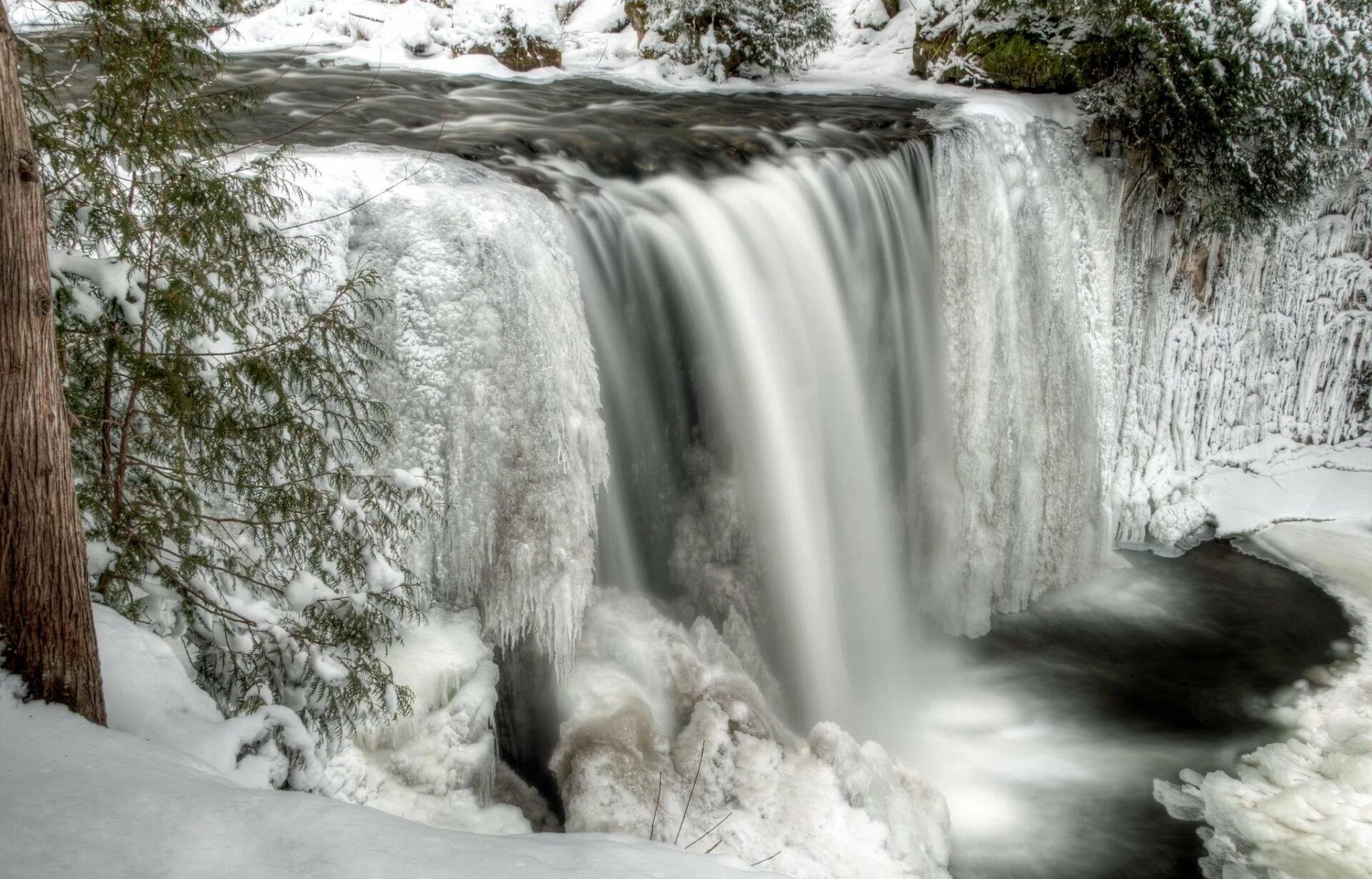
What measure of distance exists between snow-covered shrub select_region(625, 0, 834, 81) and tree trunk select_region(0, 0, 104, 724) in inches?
374

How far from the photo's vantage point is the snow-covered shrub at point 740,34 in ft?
36.3

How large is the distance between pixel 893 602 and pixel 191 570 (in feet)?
17.9

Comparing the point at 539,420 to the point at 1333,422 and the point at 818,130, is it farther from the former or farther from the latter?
the point at 1333,422

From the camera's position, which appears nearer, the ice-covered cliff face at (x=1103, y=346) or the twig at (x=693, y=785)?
the twig at (x=693, y=785)

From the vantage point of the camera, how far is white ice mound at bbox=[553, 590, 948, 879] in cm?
474

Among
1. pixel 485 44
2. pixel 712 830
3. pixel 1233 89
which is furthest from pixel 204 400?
pixel 485 44

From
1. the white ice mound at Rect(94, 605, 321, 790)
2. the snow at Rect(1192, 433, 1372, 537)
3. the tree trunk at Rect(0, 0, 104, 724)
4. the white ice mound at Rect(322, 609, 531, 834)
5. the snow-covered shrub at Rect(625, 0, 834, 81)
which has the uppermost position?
the snow-covered shrub at Rect(625, 0, 834, 81)

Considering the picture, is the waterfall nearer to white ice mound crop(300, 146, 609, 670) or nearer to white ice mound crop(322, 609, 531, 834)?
white ice mound crop(300, 146, 609, 670)

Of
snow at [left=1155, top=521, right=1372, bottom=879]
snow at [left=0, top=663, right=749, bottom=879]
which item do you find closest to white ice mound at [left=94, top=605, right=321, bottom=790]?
snow at [left=0, top=663, right=749, bottom=879]

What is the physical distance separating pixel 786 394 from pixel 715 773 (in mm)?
2582

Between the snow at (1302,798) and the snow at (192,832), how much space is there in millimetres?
4537

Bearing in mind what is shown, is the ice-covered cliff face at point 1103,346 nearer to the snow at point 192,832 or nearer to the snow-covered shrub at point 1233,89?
the snow-covered shrub at point 1233,89

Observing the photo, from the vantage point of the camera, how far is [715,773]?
5000 mm

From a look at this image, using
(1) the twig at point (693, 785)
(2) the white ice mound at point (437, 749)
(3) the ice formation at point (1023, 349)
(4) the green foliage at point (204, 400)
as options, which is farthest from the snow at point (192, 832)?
(3) the ice formation at point (1023, 349)
